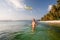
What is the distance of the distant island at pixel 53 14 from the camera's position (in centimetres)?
260

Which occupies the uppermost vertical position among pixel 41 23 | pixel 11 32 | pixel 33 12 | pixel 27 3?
pixel 27 3

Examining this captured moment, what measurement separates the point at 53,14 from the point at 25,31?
966mm

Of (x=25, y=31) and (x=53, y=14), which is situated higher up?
(x=53, y=14)

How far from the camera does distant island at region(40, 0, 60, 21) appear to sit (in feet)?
8.52

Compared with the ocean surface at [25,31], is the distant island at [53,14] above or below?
above

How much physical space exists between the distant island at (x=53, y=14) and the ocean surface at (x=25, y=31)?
19cm

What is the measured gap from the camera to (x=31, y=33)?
2.41 metres

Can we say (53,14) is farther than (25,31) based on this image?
Yes

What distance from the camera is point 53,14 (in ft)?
9.09

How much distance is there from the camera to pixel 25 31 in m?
2.46

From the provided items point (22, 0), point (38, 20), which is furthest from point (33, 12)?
point (22, 0)

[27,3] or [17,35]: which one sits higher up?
[27,3]

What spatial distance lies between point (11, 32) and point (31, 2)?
0.91 m

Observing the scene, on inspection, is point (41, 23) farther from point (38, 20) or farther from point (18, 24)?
point (18, 24)
